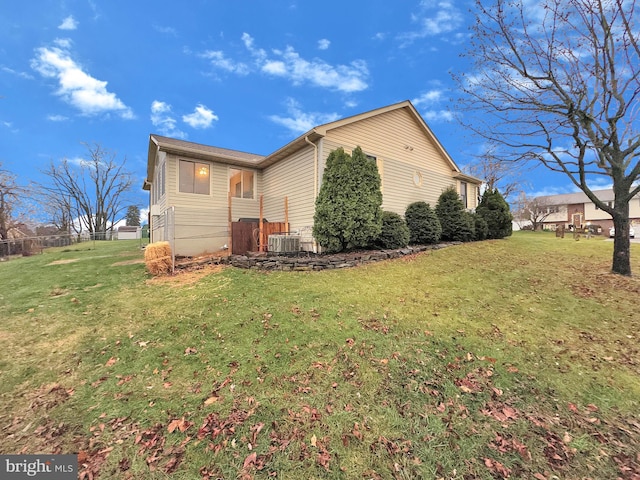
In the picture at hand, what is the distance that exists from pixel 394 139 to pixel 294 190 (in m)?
5.40

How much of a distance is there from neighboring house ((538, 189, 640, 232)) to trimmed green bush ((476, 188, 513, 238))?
28.1m

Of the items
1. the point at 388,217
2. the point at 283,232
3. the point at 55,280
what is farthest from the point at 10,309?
the point at 388,217

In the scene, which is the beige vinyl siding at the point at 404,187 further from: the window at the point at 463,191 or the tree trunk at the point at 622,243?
the tree trunk at the point at 622,243

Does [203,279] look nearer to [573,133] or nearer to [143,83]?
[573,133]

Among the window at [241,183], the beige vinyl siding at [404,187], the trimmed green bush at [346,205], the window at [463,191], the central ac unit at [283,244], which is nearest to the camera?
the trimmed green bush at [346,205]

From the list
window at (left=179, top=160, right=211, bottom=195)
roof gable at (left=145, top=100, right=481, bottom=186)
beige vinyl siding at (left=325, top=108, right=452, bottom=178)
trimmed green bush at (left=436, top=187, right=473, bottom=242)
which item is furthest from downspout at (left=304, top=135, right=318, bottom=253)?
trimmed green bush at (left=436, top=187, right=473, bottom=242)

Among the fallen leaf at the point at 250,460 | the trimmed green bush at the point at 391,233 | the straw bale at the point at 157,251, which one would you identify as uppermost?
the trimmed green bush at the point at 391,233

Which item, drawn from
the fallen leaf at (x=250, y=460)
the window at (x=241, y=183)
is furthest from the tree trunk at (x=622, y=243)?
the window at (x=241, y=183)

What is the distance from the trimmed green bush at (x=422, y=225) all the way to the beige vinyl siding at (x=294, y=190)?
474 centimetres

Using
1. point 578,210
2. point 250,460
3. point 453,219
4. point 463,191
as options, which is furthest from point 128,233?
point 578,210

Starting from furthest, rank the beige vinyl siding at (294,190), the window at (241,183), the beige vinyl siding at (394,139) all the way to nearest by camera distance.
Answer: the window at (241,183) → the beige vinyl siding at (394,139) → the beige vinyl siding at (294,190)

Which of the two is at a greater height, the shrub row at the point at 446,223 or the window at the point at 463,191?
the window at the point at 463,191

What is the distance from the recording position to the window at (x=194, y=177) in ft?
36.6

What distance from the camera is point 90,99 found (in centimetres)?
2534
